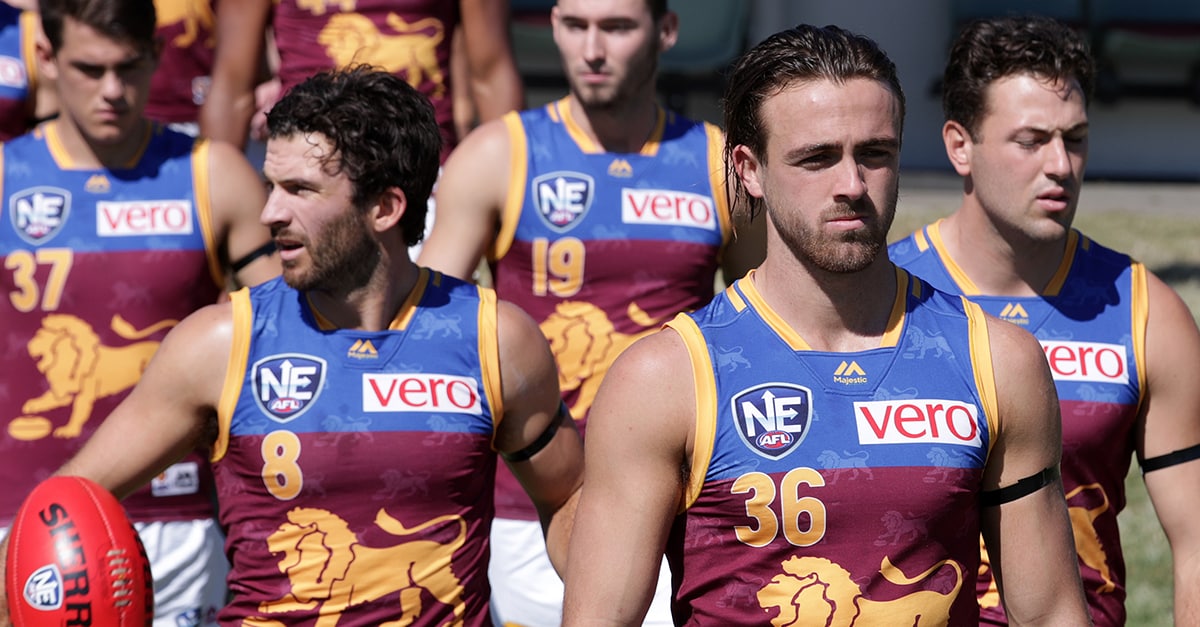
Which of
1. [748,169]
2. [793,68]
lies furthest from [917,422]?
[793,68]

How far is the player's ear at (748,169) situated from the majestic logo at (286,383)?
3.99 ft

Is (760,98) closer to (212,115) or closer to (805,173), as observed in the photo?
(805,173)

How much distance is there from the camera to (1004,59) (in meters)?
4.63

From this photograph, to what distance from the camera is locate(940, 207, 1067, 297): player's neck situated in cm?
458

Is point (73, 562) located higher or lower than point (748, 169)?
lower

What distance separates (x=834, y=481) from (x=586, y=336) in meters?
2.21

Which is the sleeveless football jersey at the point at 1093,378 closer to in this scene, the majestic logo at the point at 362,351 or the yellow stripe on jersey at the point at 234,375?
the majestic logo at the point at 362,351

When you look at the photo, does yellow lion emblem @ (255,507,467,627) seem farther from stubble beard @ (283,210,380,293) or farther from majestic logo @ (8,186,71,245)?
majestic logo @ (8,186,71,245)

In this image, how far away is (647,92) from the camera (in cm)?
561

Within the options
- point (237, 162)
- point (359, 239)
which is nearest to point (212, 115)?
point (237, 162)

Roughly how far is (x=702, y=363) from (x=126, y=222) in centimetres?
262

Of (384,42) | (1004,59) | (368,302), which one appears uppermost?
(384,42)

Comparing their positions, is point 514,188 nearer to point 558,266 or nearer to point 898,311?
point 558,266

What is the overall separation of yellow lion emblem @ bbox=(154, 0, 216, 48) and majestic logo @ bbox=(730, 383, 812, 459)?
482cm
